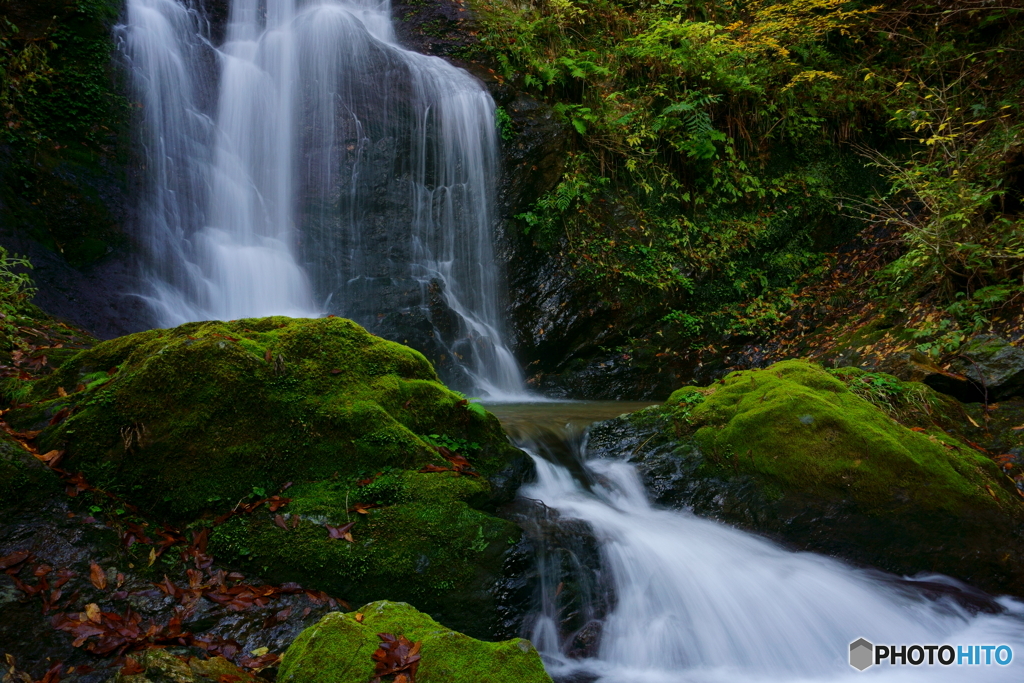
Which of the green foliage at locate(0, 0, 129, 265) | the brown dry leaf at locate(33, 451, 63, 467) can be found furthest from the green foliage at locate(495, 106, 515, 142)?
the brown dry leaf at locate(33, 451, 63, 467)

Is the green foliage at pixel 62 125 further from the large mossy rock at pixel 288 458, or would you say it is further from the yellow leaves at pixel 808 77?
the yellow leaves at pixel 808 77

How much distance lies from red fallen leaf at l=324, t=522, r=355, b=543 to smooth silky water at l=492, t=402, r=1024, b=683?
1.28 meters

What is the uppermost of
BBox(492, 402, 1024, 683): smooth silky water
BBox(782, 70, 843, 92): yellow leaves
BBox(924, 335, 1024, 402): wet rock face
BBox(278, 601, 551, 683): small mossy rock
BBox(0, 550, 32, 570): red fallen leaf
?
BBox(782, 70, 843, 92): yellow leaves

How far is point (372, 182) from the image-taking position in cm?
1033

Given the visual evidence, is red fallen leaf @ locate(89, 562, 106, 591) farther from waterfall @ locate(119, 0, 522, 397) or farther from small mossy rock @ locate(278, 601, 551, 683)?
waterfall @ locate(119, 0, 522, 397)

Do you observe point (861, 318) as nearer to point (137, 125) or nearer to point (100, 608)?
point (100, 608)

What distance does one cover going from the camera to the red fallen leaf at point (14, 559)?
9.04 feet

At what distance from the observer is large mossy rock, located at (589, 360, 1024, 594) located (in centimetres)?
447

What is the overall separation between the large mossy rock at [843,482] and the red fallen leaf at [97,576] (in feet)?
13.5

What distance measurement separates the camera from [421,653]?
2230 millimetres

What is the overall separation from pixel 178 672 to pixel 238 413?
1.82 meters

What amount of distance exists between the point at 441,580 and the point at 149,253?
24.9 ft

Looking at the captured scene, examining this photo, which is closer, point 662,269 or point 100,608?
point 100,608

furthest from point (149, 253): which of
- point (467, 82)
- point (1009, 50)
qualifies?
point (1009, 50)
